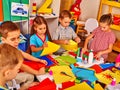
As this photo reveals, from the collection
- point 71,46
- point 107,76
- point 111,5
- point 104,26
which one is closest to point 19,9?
point 71,46

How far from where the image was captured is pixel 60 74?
1.35 m

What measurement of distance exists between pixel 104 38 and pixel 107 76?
70cm

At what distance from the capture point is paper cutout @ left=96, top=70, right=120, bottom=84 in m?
1.34

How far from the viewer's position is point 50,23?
2738mm

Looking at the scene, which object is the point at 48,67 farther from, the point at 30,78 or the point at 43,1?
the point at 43,1

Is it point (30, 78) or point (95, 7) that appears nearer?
point (30, 78)

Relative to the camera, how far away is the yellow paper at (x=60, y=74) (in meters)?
1.28

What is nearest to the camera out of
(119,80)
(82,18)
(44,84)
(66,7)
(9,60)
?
(9,60)

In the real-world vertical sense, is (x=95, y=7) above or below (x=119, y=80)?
above

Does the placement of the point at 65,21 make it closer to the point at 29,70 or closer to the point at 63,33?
the point at 63,33

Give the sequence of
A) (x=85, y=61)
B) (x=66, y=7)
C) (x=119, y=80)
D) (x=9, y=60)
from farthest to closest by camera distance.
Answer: (x=66, y=7), (x=85, y=61), (x=119, y=80), (x=9, y=60)

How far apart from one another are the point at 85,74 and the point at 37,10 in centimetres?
144

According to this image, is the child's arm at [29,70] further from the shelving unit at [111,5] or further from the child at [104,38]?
the shelving unit at [111,5]

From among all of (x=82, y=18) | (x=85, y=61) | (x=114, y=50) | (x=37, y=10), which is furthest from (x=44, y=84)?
(x=82, y=18)
